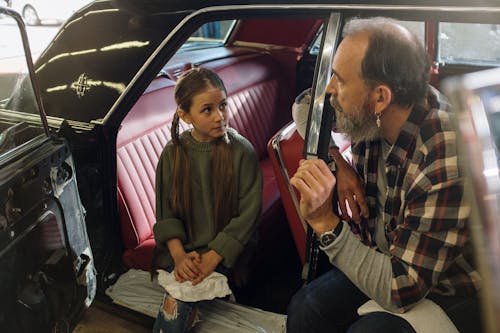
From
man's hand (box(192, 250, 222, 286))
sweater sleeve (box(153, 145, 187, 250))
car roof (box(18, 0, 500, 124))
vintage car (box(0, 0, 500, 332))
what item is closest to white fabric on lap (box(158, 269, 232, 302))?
man's hand (box(192, 250, 222, 286))

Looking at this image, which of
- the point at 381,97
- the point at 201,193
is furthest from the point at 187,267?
the point at 381,97

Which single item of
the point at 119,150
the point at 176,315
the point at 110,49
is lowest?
the point at 176,315

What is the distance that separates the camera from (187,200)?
183 centimetres

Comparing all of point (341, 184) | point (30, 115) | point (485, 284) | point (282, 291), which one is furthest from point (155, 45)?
point (485, 284)

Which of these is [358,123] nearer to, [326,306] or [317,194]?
[317,194]

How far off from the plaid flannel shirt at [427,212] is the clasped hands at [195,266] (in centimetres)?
70

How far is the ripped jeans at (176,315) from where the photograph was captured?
179 centimetres

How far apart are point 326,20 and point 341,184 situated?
1.74 feet

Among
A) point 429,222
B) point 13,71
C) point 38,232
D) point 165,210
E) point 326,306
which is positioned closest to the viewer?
point 429,222

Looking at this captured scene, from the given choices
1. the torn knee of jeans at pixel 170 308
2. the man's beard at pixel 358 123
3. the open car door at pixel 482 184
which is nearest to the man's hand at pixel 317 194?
the man's beard at pixel 358 123

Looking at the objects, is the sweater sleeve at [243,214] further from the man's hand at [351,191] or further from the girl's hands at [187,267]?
the man's hand at [351,191]

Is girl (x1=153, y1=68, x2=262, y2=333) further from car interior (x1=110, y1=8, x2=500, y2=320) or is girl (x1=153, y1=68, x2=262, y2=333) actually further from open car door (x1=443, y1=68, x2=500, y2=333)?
open car door (x1=443, y1=68, x2=500, y2=333)

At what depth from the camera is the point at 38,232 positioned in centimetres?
143

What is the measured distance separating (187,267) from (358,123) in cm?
82
